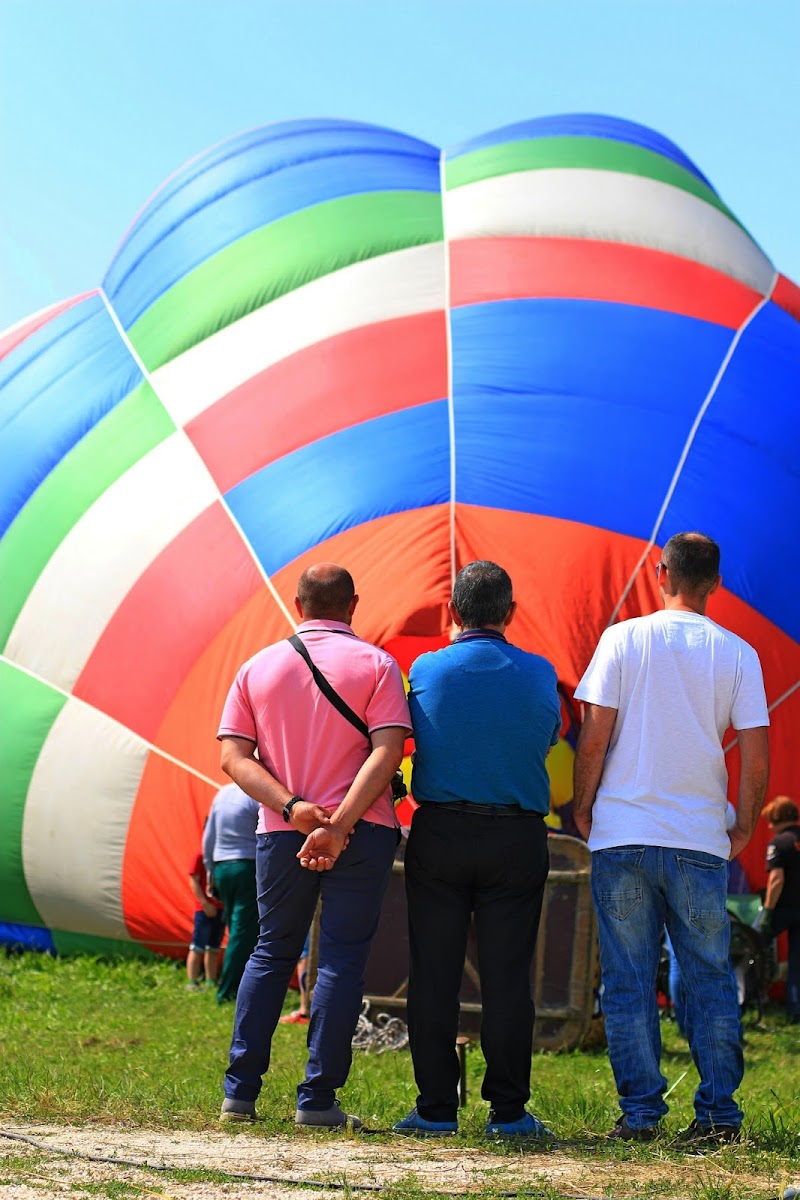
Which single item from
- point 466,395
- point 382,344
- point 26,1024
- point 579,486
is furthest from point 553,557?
point 26,1024

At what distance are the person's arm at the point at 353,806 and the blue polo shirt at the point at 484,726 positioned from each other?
3.0 inches

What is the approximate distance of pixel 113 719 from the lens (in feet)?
27.4

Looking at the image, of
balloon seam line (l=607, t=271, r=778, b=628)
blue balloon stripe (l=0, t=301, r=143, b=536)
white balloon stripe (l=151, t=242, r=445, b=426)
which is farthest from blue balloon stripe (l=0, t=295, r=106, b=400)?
balloon seam line (l=607, t=271, r=778, b=628)

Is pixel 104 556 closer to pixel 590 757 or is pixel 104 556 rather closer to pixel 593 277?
pixel 593 277

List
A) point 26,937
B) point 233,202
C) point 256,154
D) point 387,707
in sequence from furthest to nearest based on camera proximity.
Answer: point 256,154 < point 233,202 < point 26,937 < point 387,707

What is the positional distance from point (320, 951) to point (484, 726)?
73 centimetres

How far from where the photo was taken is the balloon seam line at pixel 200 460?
787 centimetres

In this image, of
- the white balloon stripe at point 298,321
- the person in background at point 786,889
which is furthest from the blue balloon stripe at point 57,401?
the person in background at point 786,889

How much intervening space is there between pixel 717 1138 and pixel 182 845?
485 centimetres

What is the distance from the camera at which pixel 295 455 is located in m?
8.27

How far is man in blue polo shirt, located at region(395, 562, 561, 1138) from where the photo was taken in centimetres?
387

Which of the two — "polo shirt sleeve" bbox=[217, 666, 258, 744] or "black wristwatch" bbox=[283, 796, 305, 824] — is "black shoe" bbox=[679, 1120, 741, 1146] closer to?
"black wristwatch" bbox=[283, 796, 305, 824]

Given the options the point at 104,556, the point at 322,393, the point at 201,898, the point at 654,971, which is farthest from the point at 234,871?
the point at 654,971

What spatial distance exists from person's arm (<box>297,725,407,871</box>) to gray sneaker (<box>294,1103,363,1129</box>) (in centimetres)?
61
